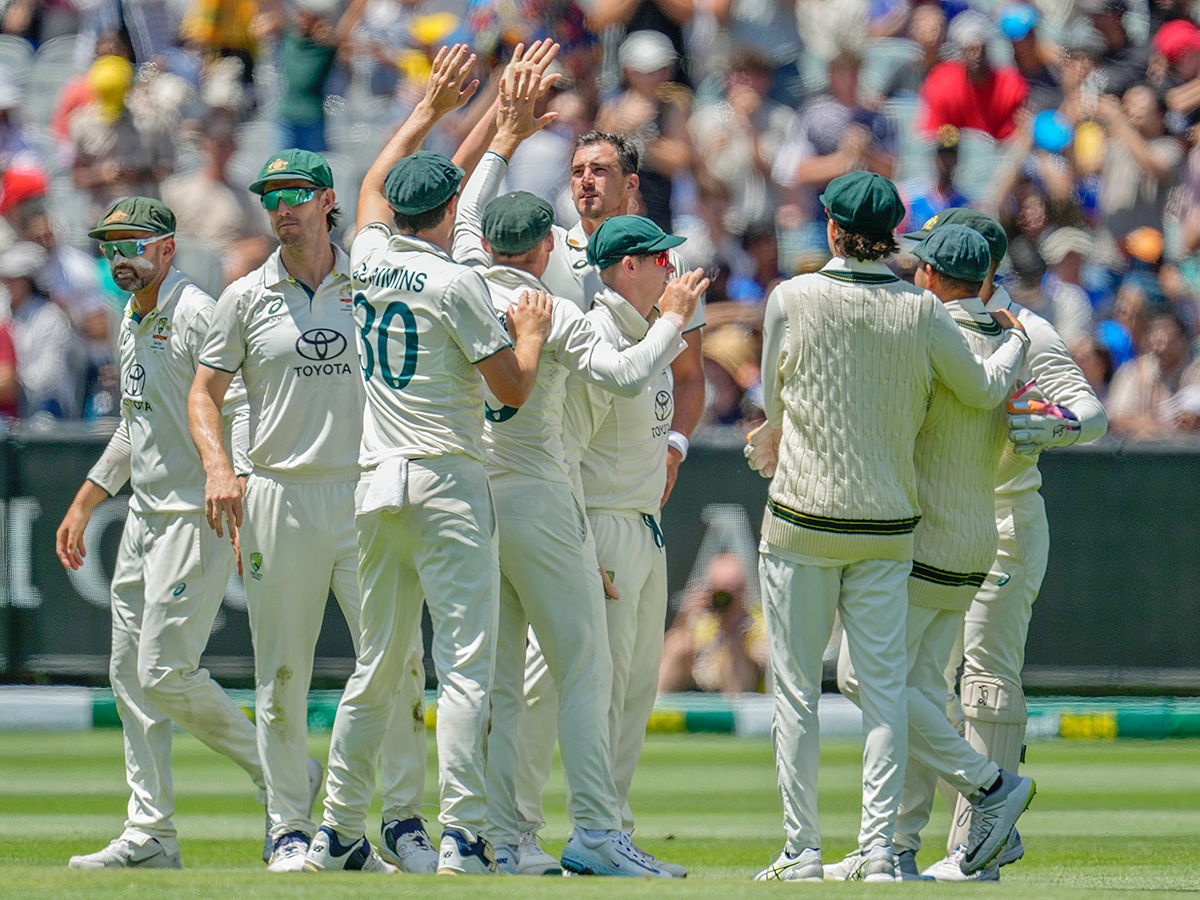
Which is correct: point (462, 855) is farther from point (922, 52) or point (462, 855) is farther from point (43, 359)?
point (922, 52)

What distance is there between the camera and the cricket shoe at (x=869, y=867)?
594 centimetres

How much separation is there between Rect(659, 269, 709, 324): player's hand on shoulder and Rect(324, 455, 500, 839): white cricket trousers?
90 centimetres

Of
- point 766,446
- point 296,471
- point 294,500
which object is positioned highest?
point 766,446

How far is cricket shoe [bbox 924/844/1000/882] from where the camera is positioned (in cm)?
638

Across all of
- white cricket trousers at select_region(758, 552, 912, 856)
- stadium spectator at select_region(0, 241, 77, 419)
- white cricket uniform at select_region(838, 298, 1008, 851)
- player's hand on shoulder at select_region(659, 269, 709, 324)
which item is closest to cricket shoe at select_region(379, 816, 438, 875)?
white cricket trousers at select_region(758, 552, 912, 856)

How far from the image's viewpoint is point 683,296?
6281mm

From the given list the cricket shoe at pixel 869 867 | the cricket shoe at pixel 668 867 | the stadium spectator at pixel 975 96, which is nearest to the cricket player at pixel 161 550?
the cricket shoe at pixel 668 867

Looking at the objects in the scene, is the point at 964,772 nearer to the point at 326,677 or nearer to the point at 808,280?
the point at 808,280

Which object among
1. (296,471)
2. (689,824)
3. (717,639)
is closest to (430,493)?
(296,471)

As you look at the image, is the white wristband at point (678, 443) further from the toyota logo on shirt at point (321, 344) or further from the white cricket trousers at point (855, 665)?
the toyota logo on shirt at point (321, 344)

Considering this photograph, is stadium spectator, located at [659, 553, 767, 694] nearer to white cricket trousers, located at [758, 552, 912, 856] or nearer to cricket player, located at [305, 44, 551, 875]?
white cricket trousers, located at [758, 552, 912, 856]

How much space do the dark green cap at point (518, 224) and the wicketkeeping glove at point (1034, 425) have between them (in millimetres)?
1836

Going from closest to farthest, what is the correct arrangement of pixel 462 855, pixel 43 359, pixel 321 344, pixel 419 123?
pixel 462 855, pixel 321 344, pixel 419 123, pixel 43 359

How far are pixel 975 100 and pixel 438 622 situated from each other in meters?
9.88
